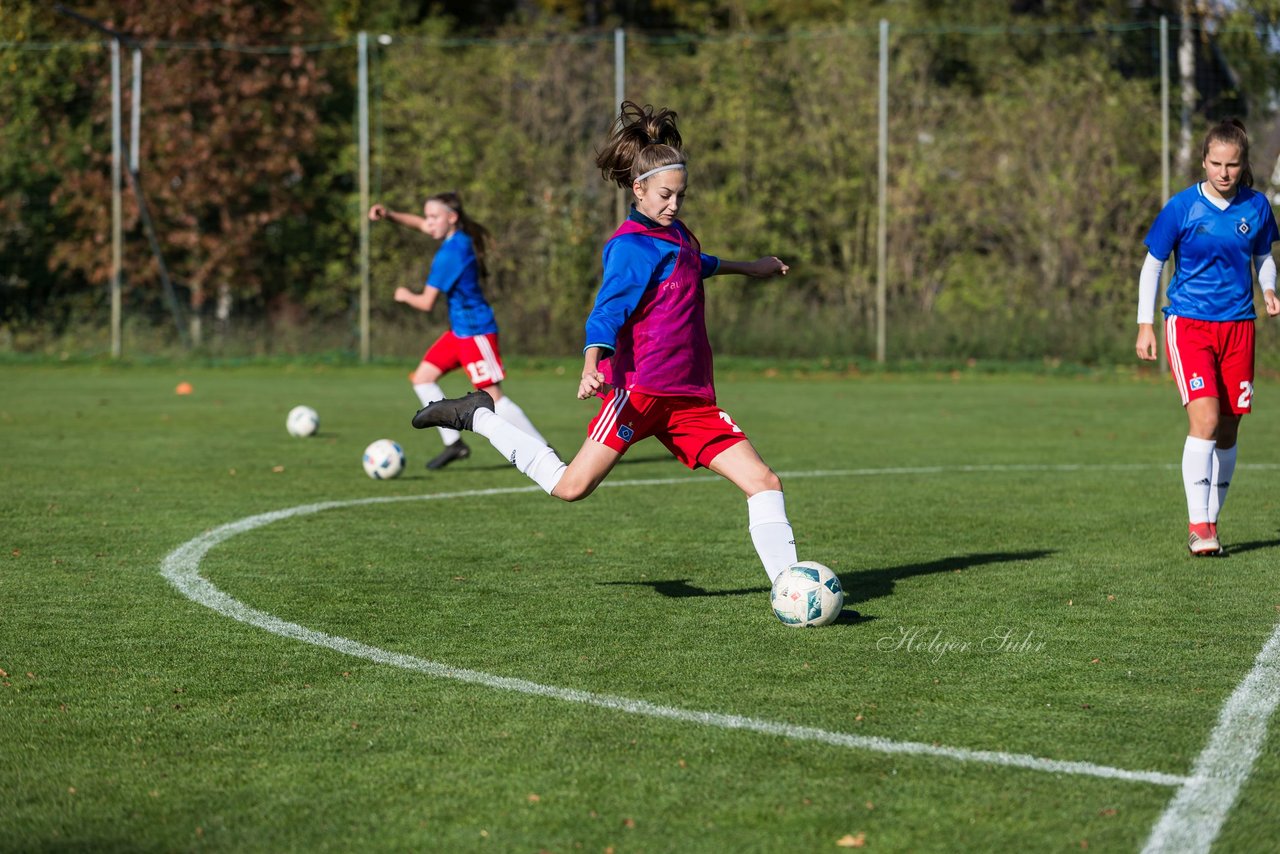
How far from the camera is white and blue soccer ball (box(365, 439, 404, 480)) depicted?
35.8 feet

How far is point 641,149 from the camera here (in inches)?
247

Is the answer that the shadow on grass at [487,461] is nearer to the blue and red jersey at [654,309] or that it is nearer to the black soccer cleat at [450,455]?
the black soccer cleat at [450,455]

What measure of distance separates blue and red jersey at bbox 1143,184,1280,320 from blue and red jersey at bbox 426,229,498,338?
559 centimetres

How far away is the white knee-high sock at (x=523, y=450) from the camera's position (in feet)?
21.8

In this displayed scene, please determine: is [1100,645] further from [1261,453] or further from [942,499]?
[1261,453]

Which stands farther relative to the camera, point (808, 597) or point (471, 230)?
point (471, 230)

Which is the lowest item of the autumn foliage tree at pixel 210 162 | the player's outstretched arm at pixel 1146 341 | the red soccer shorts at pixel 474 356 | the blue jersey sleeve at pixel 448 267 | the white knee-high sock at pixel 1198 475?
the white knee-high sock at pixel 1198 475

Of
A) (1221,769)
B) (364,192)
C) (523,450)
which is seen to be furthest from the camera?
(364,192)

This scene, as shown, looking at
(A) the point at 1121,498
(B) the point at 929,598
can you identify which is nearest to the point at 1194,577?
(B) the point at 929,598

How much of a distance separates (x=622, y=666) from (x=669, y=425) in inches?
53.1

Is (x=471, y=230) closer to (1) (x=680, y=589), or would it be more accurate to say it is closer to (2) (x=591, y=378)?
(1) (x=680, y=589)

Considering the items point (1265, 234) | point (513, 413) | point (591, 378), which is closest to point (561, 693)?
point (591, 378)

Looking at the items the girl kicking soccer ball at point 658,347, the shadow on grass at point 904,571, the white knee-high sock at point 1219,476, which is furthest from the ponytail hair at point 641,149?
the white knee-high sock at point 1219,476

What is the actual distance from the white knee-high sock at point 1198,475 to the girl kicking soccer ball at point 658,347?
2.50 metres
